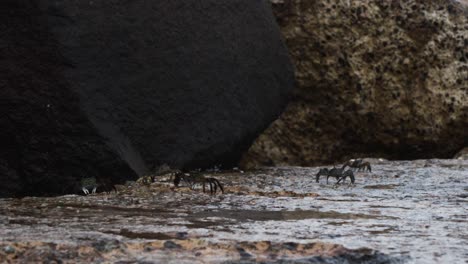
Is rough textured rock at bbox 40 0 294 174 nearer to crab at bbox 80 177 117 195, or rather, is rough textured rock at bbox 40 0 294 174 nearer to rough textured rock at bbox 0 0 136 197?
rough textured rock at bbox 0 0 136 197

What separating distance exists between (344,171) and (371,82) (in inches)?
109

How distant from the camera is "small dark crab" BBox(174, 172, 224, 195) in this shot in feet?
15.0

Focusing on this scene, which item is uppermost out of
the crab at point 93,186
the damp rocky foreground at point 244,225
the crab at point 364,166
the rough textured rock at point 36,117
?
the rough textured rock at point 36,117

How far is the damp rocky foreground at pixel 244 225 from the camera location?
2.55 meters

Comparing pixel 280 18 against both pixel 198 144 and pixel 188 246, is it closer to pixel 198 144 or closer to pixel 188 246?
pixel 198 144

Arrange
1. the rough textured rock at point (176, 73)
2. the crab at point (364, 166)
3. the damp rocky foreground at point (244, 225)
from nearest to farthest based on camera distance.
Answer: the damp rocky foreground at point (244, 225), the rough textured rock at point (176, 73), the crab at point (364, 166)

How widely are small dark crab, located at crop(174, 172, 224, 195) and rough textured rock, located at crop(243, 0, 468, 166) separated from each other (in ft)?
Answer: 10.7

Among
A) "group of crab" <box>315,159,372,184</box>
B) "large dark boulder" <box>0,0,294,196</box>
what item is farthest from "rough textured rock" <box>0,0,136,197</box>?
"group of crab" <box>315,159,372,184</box>

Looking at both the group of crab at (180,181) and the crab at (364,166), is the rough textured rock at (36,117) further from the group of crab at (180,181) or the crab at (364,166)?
the crab at (364,166)

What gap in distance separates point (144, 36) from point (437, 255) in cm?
306

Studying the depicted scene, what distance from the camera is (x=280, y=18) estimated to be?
27.1 feet

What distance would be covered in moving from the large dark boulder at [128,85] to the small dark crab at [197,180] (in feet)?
1.14

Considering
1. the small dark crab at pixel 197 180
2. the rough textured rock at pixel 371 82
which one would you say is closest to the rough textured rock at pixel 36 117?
the small dark crab at pixel 197 180

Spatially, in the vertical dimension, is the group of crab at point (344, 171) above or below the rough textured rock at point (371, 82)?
below
